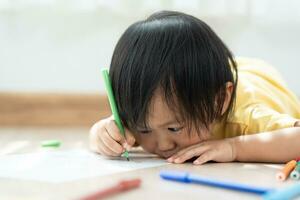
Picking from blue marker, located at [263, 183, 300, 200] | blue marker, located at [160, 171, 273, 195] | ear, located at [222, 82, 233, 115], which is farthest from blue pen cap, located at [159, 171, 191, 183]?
ear, located at [222, 82, 233, 115]

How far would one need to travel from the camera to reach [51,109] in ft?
6.07

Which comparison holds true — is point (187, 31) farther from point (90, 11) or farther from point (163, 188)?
point (90, 11)

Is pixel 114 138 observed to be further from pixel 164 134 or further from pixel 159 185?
pixel 159 185

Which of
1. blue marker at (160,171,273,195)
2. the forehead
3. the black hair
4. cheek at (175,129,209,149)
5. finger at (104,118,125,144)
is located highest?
the black hair

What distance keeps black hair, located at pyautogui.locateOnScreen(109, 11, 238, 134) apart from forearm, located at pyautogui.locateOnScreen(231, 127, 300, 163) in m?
0.07

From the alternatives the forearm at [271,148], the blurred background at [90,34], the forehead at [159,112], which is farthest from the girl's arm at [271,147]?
the blurred background at [90,34]

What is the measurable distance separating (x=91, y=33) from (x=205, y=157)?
1.06 m

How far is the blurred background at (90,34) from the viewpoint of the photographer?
1.77 m

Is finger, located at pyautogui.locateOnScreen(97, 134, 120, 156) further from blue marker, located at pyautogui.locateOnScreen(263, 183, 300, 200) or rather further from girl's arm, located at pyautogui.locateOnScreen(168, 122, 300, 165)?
blue marker, located at pyautogui.locateOnScreen(263, 183, 300, 200)

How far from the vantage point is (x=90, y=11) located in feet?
5.85

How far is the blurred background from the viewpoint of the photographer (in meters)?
1.77

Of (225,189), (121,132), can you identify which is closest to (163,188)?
(225,189)

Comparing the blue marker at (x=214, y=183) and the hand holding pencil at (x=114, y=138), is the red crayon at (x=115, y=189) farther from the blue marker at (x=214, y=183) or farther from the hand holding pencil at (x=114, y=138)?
the hand holding pencil at (x=114, y=138)

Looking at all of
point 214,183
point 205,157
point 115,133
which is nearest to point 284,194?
point 214,183
